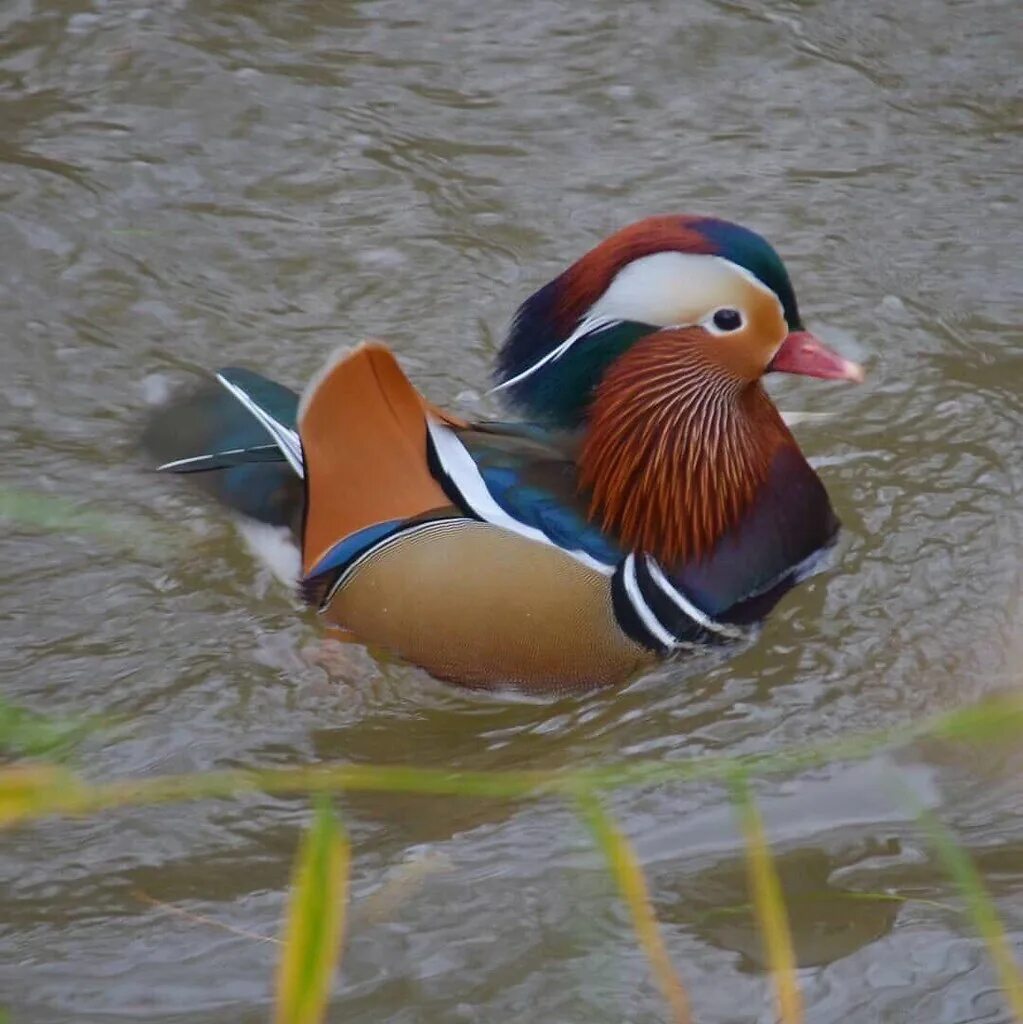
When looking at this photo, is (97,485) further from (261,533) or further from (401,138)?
(401,138)

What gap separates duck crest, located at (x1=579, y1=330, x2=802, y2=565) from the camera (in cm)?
315

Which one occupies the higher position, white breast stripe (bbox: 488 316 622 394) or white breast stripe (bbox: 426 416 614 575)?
white breast stripe (bbox: 488 316 622 394)

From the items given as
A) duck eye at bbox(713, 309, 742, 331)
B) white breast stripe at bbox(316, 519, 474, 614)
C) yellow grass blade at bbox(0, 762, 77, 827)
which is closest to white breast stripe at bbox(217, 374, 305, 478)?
white breast stripe at bbox(316, 519, 474, 614)

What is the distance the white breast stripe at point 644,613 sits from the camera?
3.02m

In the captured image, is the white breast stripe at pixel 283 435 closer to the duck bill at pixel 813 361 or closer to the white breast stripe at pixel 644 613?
the white breast stripe at pixel 644 613

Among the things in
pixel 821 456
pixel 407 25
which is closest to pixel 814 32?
pixel 407 25

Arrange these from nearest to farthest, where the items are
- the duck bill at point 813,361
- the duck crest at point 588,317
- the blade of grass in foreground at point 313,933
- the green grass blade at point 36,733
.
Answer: the blade of grass in foreground at point 313,933 → the green grass blade at point 36,733 → the duck crest at point 588,317 → the duck bill at point 813,361

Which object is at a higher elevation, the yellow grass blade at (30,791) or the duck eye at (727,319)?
the yellow grass blade at (30,791)

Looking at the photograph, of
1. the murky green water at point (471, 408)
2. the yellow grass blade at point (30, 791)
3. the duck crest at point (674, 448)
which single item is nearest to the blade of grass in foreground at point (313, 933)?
the yellow grass blade at point (30, 791)

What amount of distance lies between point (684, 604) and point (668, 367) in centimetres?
47

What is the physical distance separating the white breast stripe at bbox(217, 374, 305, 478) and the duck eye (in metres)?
0.78

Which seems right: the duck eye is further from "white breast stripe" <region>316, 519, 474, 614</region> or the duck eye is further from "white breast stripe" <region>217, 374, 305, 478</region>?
"white breast stripe" <region>217, 374, 305, 478</region>

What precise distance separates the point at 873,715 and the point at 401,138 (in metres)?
2.21

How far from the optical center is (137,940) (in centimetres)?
243
